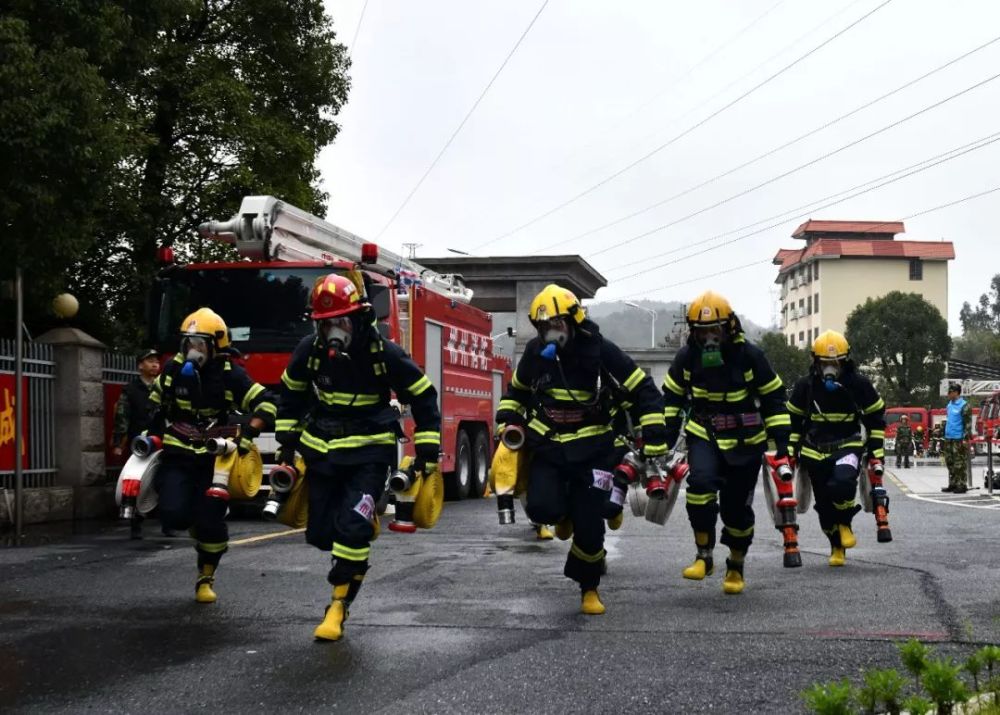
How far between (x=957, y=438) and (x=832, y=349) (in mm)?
11750

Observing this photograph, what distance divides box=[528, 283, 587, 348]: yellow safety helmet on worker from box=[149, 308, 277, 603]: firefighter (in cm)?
175

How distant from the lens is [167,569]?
33.4 ft

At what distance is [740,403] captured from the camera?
899cm

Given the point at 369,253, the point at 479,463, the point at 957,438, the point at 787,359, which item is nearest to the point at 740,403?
the point at 369,253

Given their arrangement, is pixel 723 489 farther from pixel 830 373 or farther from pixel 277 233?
pixel 277 233

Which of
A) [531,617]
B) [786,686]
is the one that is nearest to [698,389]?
[531,617]

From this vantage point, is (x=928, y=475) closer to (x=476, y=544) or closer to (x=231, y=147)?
(x=231, y=147)

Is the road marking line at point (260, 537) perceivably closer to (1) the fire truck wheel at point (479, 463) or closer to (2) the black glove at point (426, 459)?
(2) the black glove at point (426, 459)

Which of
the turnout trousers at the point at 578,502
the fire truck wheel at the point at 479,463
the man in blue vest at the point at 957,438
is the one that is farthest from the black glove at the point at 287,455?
the man in blue vest at the point at 957,438

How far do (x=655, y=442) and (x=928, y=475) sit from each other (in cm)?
2543

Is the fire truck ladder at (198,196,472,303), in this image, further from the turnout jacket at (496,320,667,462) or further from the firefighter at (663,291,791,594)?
the turnout jacket at (496,320,667,462)

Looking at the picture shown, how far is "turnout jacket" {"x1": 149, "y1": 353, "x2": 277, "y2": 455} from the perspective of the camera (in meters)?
8.70

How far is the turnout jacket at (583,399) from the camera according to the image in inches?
316

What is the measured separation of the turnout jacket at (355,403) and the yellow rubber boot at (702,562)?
8.51ft
